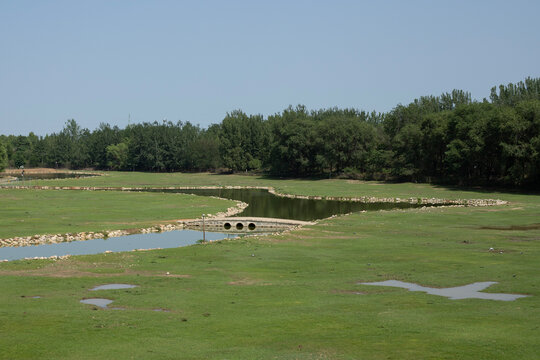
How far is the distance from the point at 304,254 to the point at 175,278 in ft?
35.3

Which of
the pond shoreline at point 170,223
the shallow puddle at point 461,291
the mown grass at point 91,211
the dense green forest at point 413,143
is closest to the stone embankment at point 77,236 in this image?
the pond shoreline at point 170,223

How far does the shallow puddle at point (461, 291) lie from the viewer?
2477 cm

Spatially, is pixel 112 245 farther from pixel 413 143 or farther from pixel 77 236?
pixel 413 143

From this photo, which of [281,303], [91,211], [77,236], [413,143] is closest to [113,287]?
[281,303]

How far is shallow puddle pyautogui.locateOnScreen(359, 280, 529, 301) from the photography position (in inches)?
975

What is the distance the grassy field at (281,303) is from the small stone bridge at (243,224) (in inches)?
532

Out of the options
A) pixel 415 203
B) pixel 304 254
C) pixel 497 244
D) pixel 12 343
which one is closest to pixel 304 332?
pixel 12 343

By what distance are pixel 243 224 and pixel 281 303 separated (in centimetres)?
3678

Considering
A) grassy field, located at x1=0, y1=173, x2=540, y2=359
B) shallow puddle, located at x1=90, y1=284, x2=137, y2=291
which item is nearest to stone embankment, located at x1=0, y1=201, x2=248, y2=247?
grassy field, located at x1=0, y1=173, x2=540, y2=359

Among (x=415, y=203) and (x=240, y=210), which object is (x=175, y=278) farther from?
(x=415, y=203)

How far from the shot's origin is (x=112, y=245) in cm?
4697

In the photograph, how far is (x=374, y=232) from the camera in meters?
49.9

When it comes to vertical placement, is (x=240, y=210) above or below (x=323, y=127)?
below

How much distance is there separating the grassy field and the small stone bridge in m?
13.5
